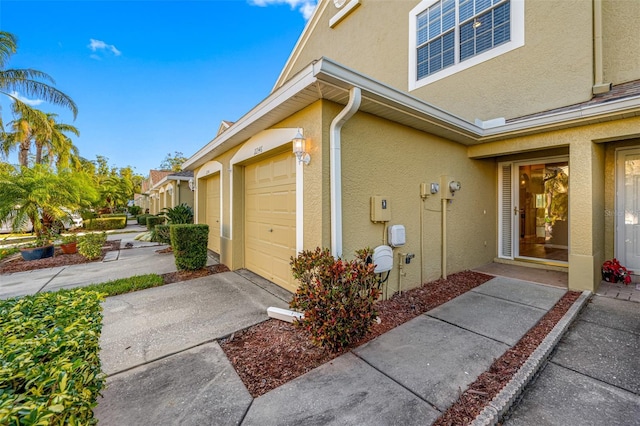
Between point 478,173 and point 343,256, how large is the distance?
4.74 metres

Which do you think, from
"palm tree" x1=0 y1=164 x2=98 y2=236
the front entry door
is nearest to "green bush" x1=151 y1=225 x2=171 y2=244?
"palm tree" x1=0 y1=164 x2=98 y2=236

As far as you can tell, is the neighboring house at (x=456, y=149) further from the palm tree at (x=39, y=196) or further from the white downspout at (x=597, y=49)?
the palm tree at (x=39, y=196)

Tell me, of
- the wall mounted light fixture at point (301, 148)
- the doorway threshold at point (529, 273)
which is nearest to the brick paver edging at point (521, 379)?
the doorway threshold at point (529, 273)

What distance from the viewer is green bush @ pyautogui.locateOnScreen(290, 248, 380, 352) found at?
2.80 metres

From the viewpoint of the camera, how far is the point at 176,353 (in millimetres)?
2955

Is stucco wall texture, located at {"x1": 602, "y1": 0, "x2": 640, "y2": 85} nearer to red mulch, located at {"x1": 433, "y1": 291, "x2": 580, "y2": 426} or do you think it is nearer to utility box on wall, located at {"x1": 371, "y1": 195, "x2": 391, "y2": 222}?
red mulch, located at {"x1": 433, "y1": 291, "x2": 580, "y2": 426}

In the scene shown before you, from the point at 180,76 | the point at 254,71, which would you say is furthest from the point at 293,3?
the point at 180,76

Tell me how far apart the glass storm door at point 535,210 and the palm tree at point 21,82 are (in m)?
17.9

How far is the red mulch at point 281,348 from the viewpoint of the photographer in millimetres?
2571

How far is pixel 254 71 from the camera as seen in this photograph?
46.1ft

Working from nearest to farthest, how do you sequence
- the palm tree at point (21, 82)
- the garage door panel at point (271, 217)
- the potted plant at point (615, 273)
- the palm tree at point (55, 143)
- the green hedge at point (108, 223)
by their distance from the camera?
the garage door panel at point (271, 217) < the potted plant at point (615, 273) < the palm tree at point (21, 82) < the palm tree at point (55, 143) < the green hedge at point (108, 223)

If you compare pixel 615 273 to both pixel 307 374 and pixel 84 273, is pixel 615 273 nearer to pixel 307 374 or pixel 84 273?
pixel 307 374

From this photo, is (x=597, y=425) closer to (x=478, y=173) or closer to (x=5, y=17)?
(x=478, y=173)

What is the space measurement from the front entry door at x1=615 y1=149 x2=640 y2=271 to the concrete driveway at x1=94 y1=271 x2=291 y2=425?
6.82 metres
